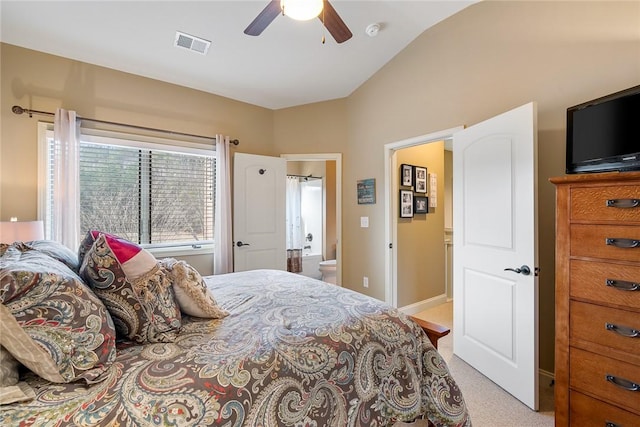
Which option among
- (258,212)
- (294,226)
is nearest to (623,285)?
(258,212)

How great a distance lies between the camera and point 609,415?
134cm

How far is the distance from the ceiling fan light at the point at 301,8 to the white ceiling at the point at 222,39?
80 cm

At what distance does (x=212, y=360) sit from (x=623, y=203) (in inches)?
70.1

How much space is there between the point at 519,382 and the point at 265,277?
1851mm

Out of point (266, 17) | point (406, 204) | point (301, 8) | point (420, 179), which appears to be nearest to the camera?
point (301, 8)

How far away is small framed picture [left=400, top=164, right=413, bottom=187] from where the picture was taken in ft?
11.8

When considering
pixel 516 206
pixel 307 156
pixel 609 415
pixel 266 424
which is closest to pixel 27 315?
pixel 266 424

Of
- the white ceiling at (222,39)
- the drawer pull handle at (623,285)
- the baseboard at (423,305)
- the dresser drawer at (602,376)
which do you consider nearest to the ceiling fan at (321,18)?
the white ceiling at (222,39)

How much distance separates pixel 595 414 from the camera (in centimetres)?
138

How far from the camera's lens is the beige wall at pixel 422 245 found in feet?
11.8

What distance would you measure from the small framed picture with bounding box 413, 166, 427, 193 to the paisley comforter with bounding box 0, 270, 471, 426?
251cm

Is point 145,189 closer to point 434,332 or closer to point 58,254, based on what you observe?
point 58,254

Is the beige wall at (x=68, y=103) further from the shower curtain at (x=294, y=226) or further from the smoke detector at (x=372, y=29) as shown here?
the shower curtain at (x=294, y=226)

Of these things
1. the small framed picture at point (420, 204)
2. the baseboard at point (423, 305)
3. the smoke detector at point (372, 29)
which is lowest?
the baseboard at point (423, 305)
